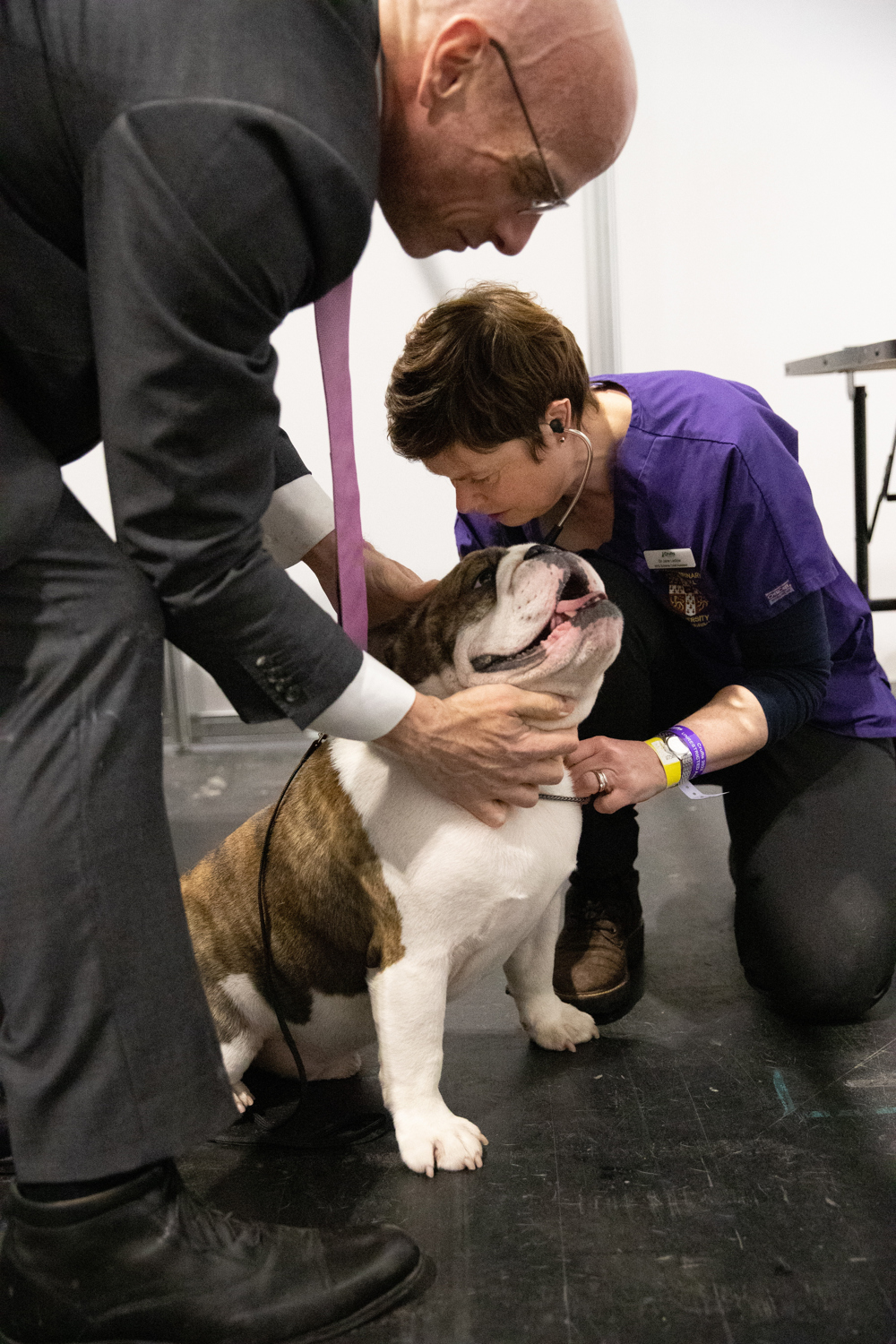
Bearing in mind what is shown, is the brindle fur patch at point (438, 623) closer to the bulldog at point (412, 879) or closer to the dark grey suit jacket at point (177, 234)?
the bulldog at point (412, 879)

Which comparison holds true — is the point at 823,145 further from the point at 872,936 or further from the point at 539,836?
the point at 539,836

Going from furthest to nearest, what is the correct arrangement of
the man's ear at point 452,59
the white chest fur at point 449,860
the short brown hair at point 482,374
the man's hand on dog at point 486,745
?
the short brown hair at point 482,374
the white chest fur at point 449,860
the man's hand on dog at point 486,745
the man's ear at point 452,59

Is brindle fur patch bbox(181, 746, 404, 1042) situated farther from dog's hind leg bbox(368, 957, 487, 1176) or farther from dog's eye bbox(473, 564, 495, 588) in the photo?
dog's eye bbox(473, 564, 495, 588)

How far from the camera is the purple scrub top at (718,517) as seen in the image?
173cm

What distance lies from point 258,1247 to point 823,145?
3767mm

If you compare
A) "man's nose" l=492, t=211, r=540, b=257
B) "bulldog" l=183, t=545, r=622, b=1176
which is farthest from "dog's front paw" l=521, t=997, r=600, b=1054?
"man's nose" l=492, t=211, r=540, b=257

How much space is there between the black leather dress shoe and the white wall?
329 cm

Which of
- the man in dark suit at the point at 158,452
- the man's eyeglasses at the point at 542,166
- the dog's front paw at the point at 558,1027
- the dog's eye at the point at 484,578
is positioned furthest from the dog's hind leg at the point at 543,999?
the man's eyeglasses at the point at 542,166

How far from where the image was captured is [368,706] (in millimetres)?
1181

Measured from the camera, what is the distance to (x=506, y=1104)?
61.7 inches

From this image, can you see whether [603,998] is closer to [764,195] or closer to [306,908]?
[306,908]

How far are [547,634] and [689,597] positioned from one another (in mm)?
494

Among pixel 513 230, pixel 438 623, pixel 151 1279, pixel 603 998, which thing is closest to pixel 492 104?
pixel 513 230

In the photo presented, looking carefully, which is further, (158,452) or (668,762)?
(668,762)
